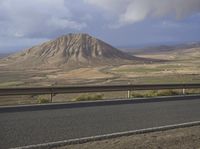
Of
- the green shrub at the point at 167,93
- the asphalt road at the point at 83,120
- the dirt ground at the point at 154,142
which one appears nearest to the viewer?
the dirt ground at the point at 154,142

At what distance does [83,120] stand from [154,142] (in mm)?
3242

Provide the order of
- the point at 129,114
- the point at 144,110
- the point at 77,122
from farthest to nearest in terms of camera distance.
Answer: the point at 144,110, the point at 129,114, the point at 77,122

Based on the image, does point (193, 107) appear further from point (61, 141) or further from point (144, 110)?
point (61, 141)

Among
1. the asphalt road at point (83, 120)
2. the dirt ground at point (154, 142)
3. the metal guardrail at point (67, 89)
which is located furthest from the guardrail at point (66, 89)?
the dirt ground at point (154, 142)

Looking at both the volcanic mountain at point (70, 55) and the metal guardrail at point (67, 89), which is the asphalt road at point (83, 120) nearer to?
the metal guardrail at point (67, 89)

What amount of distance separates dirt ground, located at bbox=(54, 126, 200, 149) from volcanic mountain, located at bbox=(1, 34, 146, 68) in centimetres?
13452

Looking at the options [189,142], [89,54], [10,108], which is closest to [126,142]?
[189,142]

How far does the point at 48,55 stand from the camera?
16912 centimetres

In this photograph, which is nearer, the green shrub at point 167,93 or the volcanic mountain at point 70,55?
the green shrub at point 167,93

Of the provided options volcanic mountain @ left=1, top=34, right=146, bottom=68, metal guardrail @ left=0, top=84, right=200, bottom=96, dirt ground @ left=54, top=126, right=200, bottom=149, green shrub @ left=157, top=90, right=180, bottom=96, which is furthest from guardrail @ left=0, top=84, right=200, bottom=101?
volcanic mountain @ left=1, top=34, right=146, bottom=68

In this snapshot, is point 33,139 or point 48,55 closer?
point 33,139

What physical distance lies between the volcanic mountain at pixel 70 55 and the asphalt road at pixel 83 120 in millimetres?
130025

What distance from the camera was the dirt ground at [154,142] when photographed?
8233 mm

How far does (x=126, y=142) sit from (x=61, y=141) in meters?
1.35
